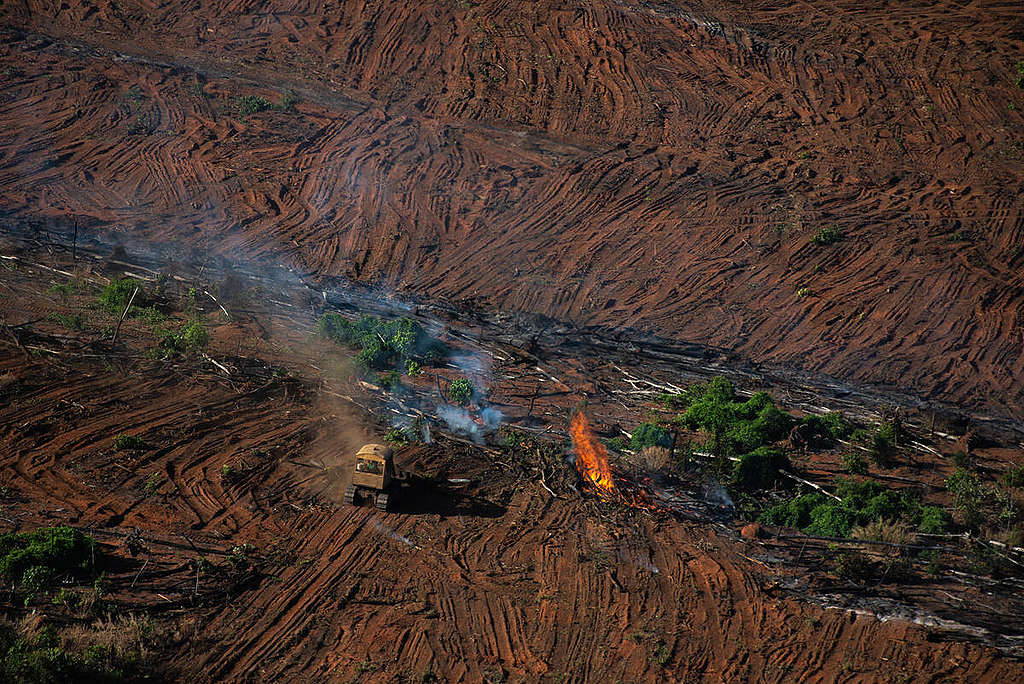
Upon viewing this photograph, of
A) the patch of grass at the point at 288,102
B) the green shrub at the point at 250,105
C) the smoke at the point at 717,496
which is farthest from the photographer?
the patch of grass at the point at 288,102

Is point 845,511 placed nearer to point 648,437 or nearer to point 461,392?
point 648,437

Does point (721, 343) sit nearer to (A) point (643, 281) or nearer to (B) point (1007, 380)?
(A) point (643, 281)

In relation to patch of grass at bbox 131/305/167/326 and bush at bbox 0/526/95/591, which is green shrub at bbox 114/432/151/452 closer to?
bush at bbox 0/526/95/591

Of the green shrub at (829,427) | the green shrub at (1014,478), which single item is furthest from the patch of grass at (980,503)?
the green shrub at (829,427)

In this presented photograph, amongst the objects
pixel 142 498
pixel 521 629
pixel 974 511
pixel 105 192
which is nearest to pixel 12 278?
pixel 105 192

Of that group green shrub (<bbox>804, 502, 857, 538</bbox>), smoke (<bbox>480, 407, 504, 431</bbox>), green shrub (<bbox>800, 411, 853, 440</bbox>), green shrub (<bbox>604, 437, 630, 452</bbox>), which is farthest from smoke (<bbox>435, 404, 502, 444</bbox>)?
green shrub (<bbox>800, 411, 853, 440</bbox>)

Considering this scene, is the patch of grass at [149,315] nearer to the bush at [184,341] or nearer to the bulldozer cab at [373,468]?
the bush at [184,341]

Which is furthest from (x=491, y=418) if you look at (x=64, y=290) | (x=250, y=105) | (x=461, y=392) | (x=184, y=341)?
(x=250, y=105)
